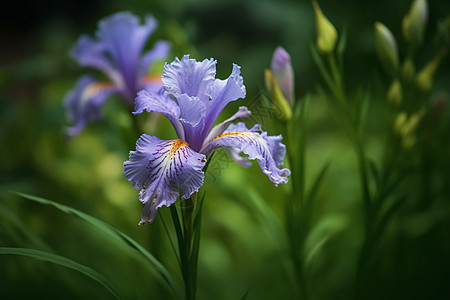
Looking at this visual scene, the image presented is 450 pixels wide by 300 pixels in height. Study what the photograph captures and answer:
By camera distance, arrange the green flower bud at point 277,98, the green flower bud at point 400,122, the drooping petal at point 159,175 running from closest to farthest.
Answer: the drooping petal at point 159,175 → the green flower bud at point 277,98 → the green flower bud at point 400,122

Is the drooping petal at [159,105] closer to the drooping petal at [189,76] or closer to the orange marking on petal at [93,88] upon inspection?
the drooping petal at [189,76]

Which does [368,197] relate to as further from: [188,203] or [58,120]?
[58,120]

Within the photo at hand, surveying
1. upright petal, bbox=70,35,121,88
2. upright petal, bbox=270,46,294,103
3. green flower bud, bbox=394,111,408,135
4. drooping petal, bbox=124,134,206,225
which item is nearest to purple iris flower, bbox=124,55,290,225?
drooping petal, bbox=124,134,206,225

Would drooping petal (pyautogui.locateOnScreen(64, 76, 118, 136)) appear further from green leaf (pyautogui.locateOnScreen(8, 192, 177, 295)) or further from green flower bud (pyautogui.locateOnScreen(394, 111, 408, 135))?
green flower bud (pyautogui.locateOnScreen(394, 111, 408, 135))

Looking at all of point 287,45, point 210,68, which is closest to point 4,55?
point 287,45

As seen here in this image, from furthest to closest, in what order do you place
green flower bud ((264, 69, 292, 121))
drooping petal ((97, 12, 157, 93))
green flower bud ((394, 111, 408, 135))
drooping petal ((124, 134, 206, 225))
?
drooping petal ((97, 12, 157, 93)) → green flower bud ((394, 111, 408, 135)) → green flower bud ((264, 69, 292, 121)) → drooping petal ((124, 134, 206, 225))

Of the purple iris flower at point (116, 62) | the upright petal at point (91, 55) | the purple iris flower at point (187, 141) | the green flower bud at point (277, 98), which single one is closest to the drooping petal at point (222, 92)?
the purple iris flower at point (187, 141)
